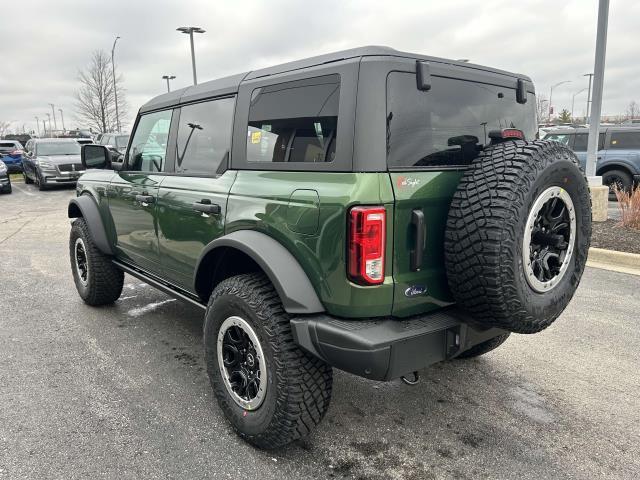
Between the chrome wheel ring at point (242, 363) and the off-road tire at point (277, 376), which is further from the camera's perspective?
the chrome wheel ring at point (242, 363)

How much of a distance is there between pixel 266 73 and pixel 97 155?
92.9 inches

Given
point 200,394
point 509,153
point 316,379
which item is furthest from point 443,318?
point 200,394

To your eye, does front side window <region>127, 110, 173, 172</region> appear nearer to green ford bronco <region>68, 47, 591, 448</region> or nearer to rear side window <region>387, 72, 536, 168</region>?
green ford bronco <region>68, 47, 591, 448</region>

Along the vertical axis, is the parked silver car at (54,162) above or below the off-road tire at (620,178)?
above

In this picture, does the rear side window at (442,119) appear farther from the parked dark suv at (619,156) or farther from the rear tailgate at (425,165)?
the parked dark suv at (619,156)

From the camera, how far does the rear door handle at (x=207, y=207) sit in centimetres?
289

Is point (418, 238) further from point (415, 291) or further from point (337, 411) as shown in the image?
point (337, 411)

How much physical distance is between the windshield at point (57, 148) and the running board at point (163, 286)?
14345mm

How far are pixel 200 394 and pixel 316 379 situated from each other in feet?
3.68

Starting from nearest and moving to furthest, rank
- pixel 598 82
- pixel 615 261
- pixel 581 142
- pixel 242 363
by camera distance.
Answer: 1. pixel 242 363
2. pixel 615 261
3. pixel 598 82
4. pixel 581 142

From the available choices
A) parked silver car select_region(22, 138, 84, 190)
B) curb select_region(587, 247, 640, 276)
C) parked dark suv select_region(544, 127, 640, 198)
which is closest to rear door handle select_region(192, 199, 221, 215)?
curb select_region(587, 247, 640, 276)

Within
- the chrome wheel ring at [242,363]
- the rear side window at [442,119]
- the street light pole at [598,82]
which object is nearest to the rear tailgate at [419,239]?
the rear side window at [442,119]

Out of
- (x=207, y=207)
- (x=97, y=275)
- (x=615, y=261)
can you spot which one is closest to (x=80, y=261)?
(x=97, y=275)

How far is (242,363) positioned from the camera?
273cm
